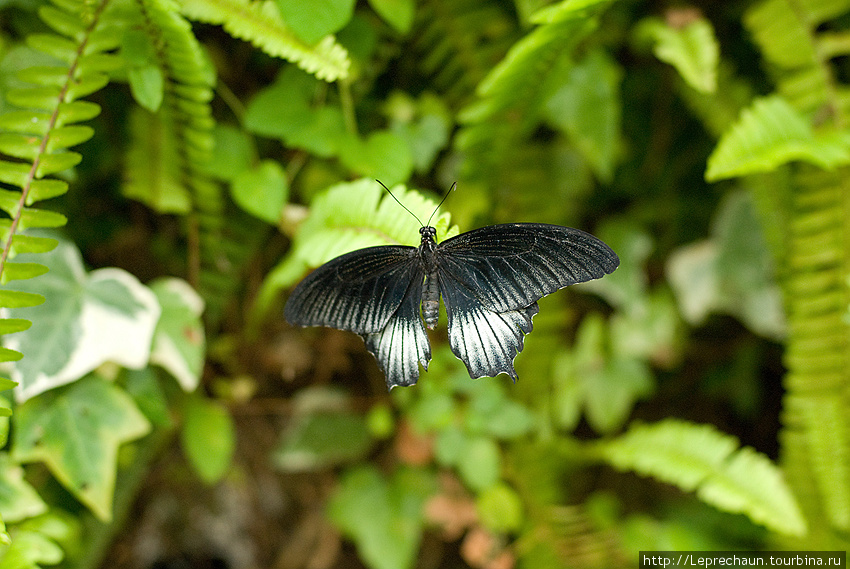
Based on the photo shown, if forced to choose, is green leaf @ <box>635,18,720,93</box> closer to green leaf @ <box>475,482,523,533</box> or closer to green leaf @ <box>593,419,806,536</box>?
green leaf @ <box>593,419,806,536</box>

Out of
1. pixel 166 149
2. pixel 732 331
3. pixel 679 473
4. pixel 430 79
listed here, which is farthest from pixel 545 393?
pixel 166 149

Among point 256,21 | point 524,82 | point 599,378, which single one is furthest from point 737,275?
point 256,21

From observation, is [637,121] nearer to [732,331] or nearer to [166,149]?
[732,331]

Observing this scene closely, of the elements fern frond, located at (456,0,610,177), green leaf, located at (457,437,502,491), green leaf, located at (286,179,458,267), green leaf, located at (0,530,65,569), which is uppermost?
fern frond, located at (456,0,610,177)

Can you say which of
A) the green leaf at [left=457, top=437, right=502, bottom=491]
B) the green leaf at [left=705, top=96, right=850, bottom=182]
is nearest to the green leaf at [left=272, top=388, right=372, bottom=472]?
the green leaf at [left=457, top=437, right=502, bottom=491]

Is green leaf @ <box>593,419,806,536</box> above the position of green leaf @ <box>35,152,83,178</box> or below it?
below

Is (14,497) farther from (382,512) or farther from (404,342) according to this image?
(382,512)
